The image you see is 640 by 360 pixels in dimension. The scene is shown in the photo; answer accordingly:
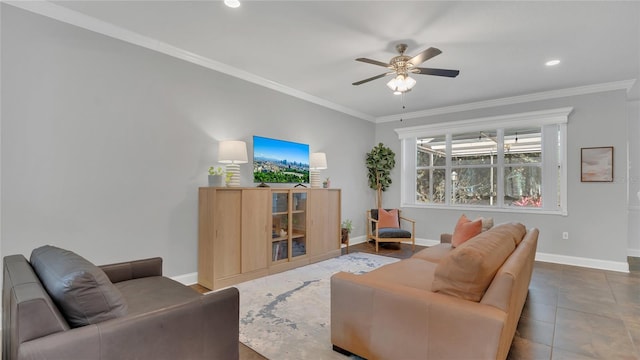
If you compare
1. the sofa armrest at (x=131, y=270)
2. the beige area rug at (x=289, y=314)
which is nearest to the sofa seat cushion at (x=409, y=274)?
the beige area rug at (x=289, y=314)

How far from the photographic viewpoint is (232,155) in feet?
12.2

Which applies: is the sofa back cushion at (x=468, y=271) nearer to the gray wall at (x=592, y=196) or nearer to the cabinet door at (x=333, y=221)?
the cabinet door at (x=333, y=221)

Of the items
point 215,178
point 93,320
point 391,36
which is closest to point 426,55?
point 391,36

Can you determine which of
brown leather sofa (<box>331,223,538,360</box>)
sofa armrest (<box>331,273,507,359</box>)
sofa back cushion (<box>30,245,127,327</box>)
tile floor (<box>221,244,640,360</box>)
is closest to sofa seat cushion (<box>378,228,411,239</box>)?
tile floor (<box>221,244,640,360</box>)

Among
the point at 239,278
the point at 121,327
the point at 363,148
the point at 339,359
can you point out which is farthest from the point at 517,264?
the point at 363,148

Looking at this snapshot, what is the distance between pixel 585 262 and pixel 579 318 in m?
2.56

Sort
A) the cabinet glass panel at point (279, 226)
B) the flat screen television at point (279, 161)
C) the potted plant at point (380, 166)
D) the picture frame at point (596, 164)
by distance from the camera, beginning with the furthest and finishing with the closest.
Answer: the potted plant at point (380, 166) < the picture frame at point (596, 164) < the flat screen television at point (279, 161) < the cabinet glass panel at point (279, 226)

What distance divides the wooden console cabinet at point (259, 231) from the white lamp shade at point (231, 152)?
1.26 ft

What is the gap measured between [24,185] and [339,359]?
115 inches

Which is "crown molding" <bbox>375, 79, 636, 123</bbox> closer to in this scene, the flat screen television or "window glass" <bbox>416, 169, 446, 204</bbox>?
"window glass" <bbox>416, 169, 446, 204</bbox>

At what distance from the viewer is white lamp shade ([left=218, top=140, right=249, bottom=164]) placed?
371 centimetres

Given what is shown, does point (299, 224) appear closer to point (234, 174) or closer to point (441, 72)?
point (234, 174)

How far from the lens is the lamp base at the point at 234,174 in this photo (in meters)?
3.76

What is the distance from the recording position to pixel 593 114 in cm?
465
